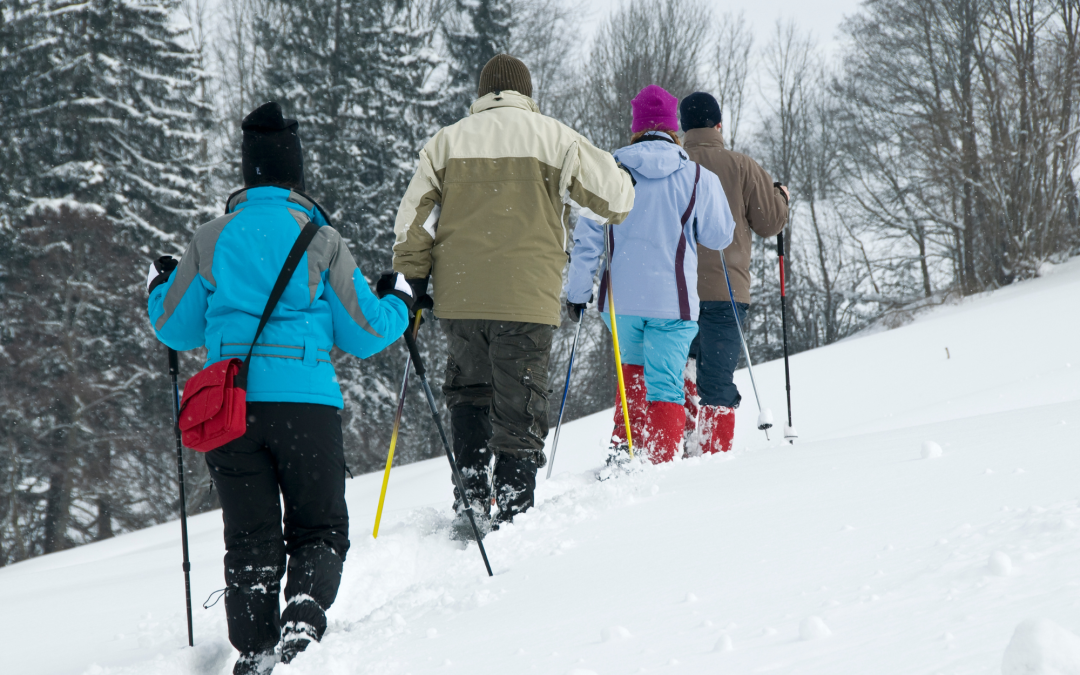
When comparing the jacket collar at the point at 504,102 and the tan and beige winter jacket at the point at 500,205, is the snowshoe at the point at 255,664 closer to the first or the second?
the tan and beige winter jacket at the point at 500,205

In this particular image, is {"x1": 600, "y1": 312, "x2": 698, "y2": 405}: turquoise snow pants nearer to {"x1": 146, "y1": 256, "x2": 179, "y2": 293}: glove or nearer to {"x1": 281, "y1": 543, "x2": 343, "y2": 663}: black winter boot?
{"x1": 281, "y1": 543, "x2": 343, "y2": 663}: black winter boot

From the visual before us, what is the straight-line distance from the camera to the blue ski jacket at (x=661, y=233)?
380 cm

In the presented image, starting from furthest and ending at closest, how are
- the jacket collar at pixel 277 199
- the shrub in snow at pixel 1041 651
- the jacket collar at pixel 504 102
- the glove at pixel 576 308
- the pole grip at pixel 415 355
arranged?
the glove at pixel 576 308
the jacket collar at pixel 504 102
the pole grip at pixel 415 355
the jacket collar at pixel 277 199
the shrub in snow at pixel 1041 651

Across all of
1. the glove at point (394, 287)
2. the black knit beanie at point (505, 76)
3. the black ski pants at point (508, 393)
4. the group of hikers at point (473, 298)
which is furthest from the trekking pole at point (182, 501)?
the black knit beanie at point (505, 76)

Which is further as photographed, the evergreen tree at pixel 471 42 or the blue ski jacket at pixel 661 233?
the evergreen tree at pixel 471 42

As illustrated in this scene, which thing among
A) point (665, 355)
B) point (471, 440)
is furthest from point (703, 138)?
point (471, 440)

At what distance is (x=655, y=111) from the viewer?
397 cm

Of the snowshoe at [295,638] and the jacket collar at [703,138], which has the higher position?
the jacket collar at [703,138]

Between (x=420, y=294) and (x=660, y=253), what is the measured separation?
1.23 meters

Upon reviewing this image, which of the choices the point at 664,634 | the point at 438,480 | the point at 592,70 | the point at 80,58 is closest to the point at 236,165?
the point at 80,58

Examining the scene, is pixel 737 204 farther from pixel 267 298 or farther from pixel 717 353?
pixel 267 298

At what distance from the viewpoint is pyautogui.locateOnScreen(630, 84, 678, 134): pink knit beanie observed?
3965 millimetres

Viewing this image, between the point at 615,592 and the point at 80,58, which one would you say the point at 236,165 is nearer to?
the point at 80,58

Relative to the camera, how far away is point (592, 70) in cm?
2259
